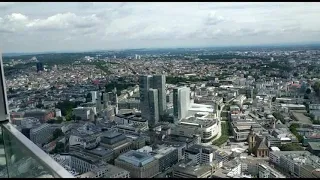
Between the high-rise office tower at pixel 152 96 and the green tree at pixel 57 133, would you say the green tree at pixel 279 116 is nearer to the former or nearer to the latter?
the high-rise office tower at pixel 152 96

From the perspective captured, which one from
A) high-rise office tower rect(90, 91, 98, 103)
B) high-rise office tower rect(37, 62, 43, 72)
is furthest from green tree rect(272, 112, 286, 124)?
high-rise office tower rect(37, 62, 43, 72)

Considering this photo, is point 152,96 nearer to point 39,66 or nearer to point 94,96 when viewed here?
point 94,96

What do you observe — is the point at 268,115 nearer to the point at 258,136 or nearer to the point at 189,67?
the point at 258,136

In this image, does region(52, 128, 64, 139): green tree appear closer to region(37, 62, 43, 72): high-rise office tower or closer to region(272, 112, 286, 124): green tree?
region(37, 62, 43, 72): high-rise office tower

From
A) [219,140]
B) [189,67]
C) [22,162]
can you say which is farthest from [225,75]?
[22,162]

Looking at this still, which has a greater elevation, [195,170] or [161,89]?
[161,89]

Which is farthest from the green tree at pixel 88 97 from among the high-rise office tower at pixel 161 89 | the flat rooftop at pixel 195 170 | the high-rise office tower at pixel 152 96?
the flat rooftop at pixel 195 170

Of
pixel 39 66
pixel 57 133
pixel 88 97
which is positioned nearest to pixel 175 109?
pixel 88 97
